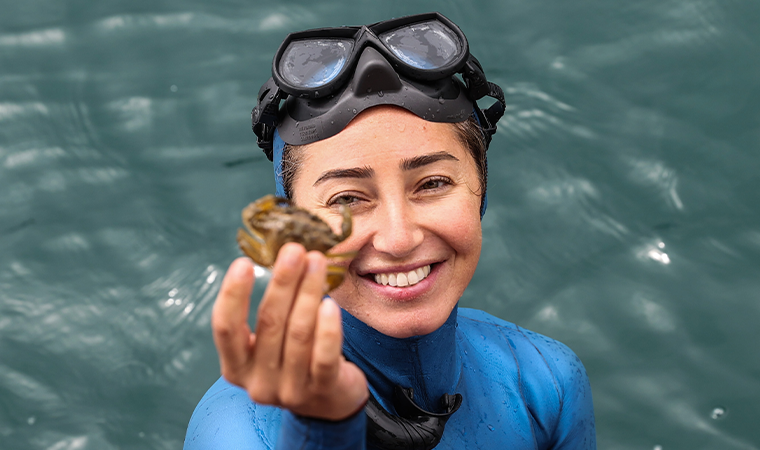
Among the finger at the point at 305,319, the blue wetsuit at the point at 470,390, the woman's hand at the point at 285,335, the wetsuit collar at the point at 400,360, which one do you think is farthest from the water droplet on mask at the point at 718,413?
the finger at the point at 305,319

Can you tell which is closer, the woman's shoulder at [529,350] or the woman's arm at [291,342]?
the woman's arm at [291,342]

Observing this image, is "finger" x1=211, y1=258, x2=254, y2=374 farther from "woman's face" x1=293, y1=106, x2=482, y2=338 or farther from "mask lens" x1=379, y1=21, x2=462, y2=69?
"mask lens" x1=379, y1=21, x2=462, y2=69

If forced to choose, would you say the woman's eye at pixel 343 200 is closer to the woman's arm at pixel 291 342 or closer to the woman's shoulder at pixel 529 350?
the woman's arm at pixel 291 342

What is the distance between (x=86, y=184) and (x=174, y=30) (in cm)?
134

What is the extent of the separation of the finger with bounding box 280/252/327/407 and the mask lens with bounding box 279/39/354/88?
117cm

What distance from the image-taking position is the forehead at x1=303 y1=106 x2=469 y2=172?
7.59 feet

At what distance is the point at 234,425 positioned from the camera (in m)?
2.39

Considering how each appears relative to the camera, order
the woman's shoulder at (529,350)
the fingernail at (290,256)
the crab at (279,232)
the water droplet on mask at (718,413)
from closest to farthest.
→ the fingernail at (290,256)
the crab at (279,232)
the woman's shoulder at (529,350)
the water droplet on mask at (718,413)

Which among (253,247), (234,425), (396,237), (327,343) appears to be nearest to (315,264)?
(327,343)

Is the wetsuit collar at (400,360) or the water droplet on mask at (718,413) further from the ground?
the wetsuit collar at (400,360)

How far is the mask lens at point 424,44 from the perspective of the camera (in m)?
2.67

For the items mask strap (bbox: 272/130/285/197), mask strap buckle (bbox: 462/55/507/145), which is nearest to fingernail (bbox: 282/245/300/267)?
mask strap (bbox: 272/130/285/197)

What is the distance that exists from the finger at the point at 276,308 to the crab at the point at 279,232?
0.22 meters

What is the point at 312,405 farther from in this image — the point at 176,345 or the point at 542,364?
the point at 176,345
